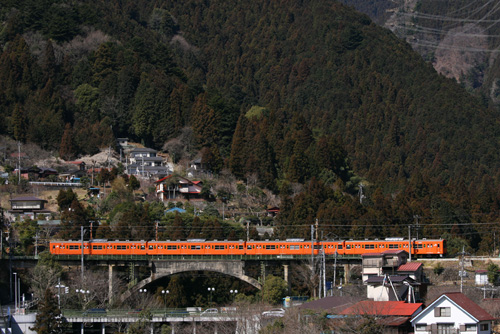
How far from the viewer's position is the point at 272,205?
90562 mm

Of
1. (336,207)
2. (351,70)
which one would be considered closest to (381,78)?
(351,70)

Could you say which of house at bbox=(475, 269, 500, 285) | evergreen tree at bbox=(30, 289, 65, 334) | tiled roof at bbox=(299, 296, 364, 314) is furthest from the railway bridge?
tiled roof at bbox=(299, 296, 364, 314)

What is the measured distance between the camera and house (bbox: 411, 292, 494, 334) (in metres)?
43.2

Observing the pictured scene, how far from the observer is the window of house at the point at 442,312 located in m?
43.3

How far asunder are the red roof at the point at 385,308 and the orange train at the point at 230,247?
22.3 metres

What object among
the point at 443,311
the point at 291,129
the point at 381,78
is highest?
the point at 381,78

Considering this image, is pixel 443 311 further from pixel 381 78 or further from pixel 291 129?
pixel 381 78

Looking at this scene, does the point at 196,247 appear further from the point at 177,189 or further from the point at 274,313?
the point at 177,189

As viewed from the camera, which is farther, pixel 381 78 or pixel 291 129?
pixel 381 78

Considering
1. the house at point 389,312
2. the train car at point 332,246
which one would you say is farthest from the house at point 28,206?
the house at point 389,312

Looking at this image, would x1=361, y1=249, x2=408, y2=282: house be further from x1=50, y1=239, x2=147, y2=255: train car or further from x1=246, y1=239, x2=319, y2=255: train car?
x1=50, y1=239, x2=147, y2=255: train car

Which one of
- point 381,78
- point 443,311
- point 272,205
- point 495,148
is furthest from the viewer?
point 381,78

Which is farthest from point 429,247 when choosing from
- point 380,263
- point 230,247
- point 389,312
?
point 389,312

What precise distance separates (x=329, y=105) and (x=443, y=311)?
8854cm
